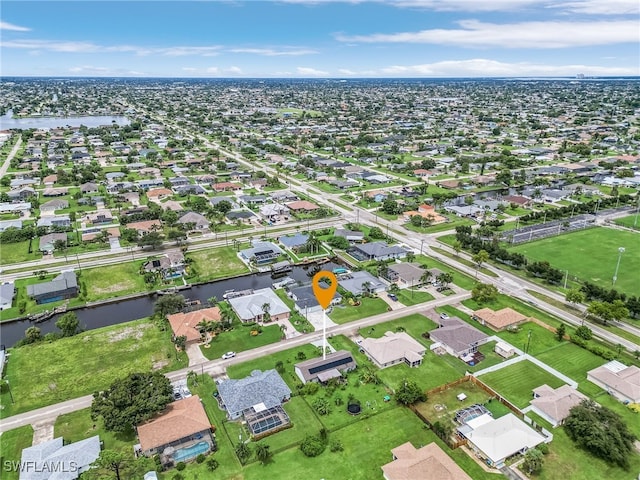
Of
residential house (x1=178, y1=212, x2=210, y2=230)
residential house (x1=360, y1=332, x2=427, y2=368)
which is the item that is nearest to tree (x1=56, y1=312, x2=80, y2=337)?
residential house (x1=360, y1=332, x2=427, y2=368)

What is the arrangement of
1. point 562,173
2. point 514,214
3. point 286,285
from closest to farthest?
point 286,285 → point 514,214 → point 562,173

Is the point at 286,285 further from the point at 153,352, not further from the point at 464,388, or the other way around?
the point at 464,388

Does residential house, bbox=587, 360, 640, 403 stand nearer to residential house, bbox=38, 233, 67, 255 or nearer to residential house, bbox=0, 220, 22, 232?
residential house, bbox=38, 233, 67, 255

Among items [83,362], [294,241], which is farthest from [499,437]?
[294,241]

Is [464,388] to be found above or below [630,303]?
below

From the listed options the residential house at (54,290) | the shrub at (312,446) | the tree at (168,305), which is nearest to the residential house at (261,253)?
the tree at (168,305)

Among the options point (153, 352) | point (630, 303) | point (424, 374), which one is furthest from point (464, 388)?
point (153, 352)

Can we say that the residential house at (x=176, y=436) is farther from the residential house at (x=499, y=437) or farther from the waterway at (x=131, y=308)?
the waterway at (x=131, y=308)
